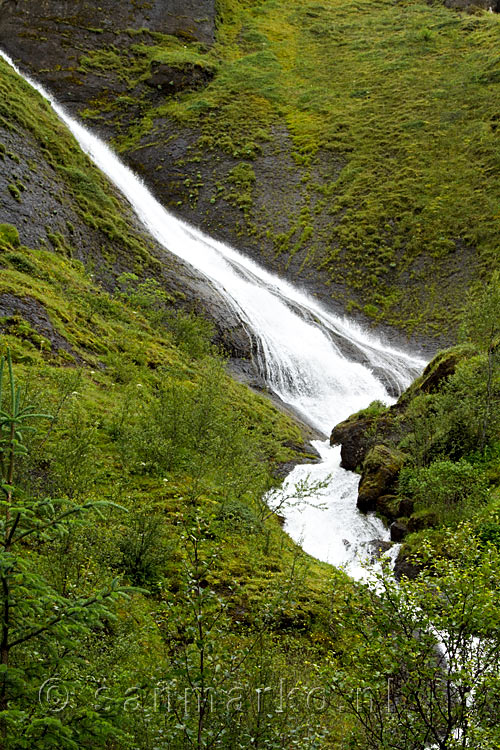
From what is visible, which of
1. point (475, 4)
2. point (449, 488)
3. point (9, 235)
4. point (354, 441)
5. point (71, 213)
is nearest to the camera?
point (449, 488)

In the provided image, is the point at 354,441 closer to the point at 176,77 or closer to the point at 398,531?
the point at 398,531

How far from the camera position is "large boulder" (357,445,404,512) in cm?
1562

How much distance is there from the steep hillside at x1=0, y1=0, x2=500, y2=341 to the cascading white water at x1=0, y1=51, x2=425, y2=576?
4.70 meters

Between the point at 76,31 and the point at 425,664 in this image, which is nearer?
the point at 425,664

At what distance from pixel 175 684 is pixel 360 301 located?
116 ft

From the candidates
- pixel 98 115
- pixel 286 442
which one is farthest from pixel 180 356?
pixel 98 115

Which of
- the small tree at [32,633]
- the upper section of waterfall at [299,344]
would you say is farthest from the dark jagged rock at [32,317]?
the upper section of waterfall at [299,344]

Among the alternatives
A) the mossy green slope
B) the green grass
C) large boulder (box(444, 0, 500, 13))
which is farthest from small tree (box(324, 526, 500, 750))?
large boulder (box(444, 0, 500, 13))

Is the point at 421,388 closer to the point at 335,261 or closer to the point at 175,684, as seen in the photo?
the point at 175,684

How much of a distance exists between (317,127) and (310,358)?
31.2 meters

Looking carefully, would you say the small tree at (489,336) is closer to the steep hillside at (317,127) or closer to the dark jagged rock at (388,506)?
the dark jagged rock at (388,506)

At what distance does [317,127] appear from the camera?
5056cm

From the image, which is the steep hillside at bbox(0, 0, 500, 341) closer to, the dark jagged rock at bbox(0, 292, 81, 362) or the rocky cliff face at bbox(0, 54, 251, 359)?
the rocky cliff face at bbox(0, 54, 251, 359)

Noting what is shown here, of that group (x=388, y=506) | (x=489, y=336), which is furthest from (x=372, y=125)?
(x=388, y=506)
